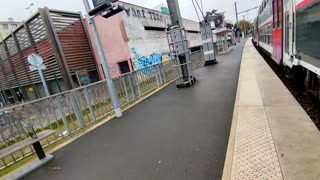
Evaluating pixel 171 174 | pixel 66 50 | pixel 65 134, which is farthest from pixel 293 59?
pixel 66 50

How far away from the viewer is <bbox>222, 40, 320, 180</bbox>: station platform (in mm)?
2486

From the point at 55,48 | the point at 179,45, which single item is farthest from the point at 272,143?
the point at 55,48

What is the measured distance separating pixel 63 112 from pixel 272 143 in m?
4.61

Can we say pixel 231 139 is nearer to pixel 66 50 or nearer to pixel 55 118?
pixel 55 118

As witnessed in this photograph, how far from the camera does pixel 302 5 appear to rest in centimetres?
443

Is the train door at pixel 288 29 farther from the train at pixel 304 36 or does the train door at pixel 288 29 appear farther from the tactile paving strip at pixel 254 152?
the tactile paving strip at pixel 254 152

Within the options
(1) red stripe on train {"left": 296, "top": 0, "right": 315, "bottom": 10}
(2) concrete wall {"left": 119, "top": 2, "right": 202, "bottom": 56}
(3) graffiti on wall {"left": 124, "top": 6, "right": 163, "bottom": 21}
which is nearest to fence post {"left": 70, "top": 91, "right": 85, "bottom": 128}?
(1) red stripe on train {"left": 296, "top": 0, "right": 315, "bottom": 10}

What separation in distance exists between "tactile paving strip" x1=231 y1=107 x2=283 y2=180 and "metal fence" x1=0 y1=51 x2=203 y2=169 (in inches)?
157

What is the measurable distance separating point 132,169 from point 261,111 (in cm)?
305

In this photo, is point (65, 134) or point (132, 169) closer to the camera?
point (132, 169)

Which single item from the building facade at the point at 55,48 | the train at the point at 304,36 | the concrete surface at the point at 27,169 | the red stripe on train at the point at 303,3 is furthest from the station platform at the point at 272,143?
the building facade at the point at 55,48

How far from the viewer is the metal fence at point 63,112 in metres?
4.21

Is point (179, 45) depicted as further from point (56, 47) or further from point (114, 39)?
point (56, 47)

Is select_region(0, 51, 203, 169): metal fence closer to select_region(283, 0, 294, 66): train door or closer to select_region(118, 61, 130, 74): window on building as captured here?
select_region(283, 0, 294, 66): train door
